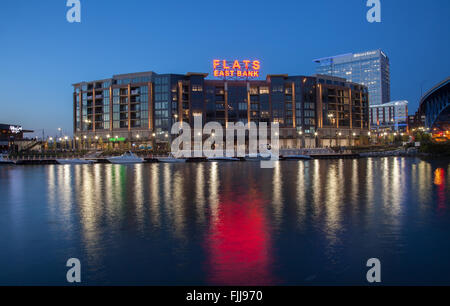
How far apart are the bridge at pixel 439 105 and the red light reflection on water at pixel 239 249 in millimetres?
85666

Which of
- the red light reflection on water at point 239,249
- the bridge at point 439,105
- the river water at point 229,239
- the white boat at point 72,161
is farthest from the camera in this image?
the bridge at point 439,105

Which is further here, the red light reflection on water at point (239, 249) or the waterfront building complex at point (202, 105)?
the waterfront building complex at point (202, 105)

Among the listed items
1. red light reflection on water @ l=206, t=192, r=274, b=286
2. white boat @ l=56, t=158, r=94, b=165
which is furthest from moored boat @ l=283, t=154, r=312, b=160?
red light reflection on water @ l=206, t=192, r=274, b=286

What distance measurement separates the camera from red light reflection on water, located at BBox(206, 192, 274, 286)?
965cm

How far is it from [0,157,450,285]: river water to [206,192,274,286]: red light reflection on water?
4 cm

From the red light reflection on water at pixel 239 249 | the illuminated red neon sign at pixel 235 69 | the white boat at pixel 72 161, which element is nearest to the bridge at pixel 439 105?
the illuminated red neon sign at pixel 235 69

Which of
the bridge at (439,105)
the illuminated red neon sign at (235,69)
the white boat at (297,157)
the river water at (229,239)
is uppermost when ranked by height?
the illuminated red neon sign at (235,69)

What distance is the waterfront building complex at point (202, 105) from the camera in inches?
4936

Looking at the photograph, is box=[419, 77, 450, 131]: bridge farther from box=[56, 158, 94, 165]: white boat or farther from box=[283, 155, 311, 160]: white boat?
box=[56, 158, 94, 165]: white boat

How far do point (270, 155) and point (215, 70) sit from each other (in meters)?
44.5

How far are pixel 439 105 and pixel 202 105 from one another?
78.0 m

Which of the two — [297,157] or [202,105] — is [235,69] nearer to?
[202,105]

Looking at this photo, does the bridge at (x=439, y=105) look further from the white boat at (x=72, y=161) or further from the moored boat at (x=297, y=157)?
the white boat at (x=72, y=161)
